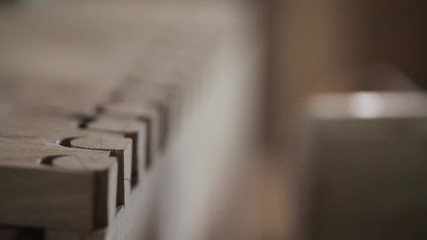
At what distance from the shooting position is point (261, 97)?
1648 millimetres

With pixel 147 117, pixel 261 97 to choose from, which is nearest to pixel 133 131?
pixel 147 117

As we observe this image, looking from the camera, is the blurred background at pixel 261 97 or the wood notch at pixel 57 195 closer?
the wood notch at pixel 57 195

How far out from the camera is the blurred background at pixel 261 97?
22.3 inches

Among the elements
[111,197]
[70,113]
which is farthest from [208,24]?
[111,197]

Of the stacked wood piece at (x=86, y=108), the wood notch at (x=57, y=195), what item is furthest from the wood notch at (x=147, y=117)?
the wood notch at (x=57, y=195)

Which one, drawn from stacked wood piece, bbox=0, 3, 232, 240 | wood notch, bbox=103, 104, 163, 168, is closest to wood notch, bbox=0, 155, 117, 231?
stacked wood piece, bbox=0, 3, 232, 240

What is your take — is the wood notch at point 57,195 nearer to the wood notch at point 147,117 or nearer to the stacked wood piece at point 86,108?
the stacked wood piece at point 86,108

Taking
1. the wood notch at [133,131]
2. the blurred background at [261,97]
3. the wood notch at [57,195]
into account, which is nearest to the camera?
the wood notch at [57,195]

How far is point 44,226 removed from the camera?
12.6 inches

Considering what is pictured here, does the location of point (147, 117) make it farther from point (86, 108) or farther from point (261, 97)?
point (261, 97)

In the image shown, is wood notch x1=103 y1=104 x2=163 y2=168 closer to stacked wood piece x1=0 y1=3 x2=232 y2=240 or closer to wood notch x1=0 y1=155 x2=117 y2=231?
stacked wood piece x1=0 y1=3 x2=232 y2=240

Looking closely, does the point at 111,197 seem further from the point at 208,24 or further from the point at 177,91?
the point at 208,24

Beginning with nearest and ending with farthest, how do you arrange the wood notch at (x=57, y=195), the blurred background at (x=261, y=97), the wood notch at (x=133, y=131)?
the wood notch at (x=57, y=195), the wood notch at (x=133, y=131), the blurred background at (x=261, y=97)

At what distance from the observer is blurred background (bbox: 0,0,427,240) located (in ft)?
1.86
